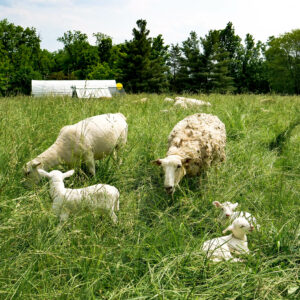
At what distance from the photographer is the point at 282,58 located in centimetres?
4362

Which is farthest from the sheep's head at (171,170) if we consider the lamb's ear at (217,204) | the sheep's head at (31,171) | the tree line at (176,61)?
the tree line at (176,61)

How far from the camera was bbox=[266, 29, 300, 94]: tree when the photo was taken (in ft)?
134

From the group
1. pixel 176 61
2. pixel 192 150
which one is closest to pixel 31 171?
pixel 192 150

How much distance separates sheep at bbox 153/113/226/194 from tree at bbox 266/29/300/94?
39.1 meters

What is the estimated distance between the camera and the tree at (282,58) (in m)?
40.9

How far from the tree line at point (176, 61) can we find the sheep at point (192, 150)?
28.5 m

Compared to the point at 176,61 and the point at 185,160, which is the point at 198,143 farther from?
the point at 176,61

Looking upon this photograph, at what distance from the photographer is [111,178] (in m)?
3.91

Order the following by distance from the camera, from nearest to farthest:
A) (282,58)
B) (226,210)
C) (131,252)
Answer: (131,252), (226,210), (282,58)

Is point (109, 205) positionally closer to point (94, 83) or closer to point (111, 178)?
point (111, 178)

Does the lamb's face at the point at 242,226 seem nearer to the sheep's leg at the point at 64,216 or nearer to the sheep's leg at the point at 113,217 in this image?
the sheep's leg at the point at 113,217

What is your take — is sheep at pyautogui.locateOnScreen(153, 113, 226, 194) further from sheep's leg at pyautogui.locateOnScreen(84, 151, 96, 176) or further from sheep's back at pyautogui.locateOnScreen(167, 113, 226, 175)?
sheep's leg at pyautogui.locateOnScreen(84, 151, 96, 176)

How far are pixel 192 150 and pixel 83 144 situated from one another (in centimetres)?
144

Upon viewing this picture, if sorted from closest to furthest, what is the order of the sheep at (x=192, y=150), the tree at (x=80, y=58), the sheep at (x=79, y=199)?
1. the sheep at (x=79, y=199)
2. the sheep at (x=192, y=150)
3. the tree at (x=80, y=58)
